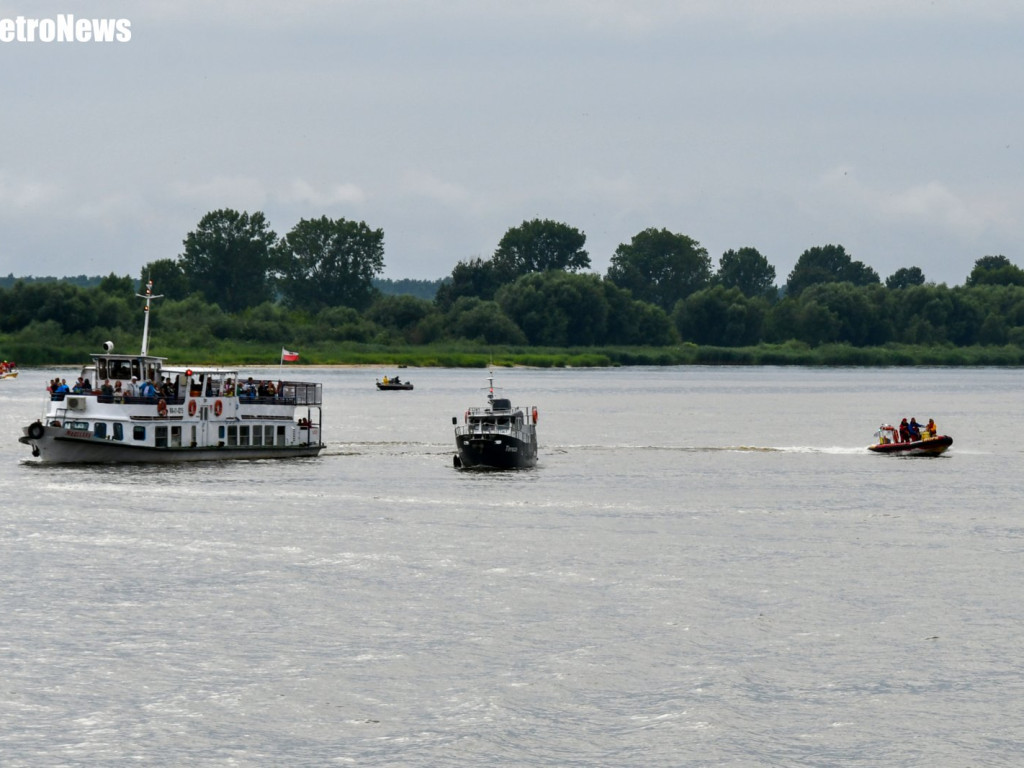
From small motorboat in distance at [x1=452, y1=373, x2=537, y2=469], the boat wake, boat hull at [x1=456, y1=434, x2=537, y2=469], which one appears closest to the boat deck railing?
small motorboat in distance at [x1=452, y1=373, x2=537, y2=469]

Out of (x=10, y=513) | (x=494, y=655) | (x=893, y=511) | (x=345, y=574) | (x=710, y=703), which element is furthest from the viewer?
(x=893, y=511)

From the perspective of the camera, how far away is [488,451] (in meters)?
90.0

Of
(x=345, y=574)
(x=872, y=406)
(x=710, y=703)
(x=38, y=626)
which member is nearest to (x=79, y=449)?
(x=345, y=574)

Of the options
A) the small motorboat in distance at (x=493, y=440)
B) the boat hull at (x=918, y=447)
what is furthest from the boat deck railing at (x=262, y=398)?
the boat hull at (x=918, y=447)

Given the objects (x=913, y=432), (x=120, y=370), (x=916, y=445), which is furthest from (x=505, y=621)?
(x=913, y=432)

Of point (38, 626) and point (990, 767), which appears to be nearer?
point (990, 767)

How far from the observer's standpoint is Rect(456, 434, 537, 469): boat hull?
294 ft

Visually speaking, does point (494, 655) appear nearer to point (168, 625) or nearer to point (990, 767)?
point (168, 625)

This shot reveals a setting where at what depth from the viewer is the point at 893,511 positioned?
239 feet

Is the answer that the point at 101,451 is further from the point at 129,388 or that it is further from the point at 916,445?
the point at 916,445

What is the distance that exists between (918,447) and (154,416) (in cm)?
5044

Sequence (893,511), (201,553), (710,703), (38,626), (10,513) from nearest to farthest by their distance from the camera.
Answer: (710,703)
(38,626)
(201,553)
(10,513)
(893,511)

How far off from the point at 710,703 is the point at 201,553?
26200 mm

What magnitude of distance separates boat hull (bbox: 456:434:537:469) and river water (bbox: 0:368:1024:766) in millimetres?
3404
